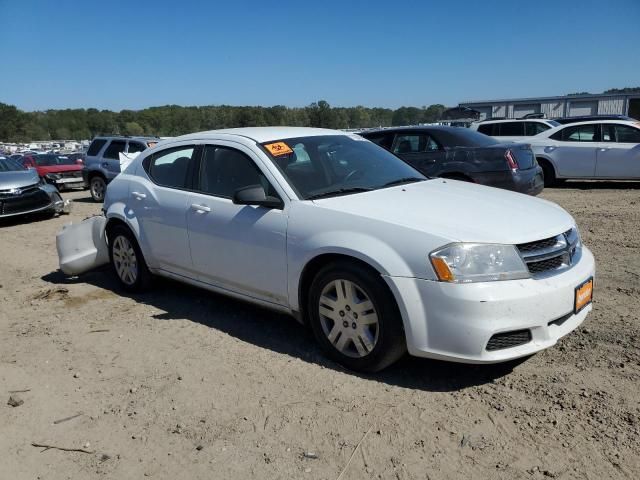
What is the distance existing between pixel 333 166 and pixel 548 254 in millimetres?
1782

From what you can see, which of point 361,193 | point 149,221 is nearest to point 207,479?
point 361,193

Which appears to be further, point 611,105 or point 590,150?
point 611,105

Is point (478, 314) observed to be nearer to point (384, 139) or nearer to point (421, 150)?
point (421, 150)

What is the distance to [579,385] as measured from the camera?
A: 3393 millimetres

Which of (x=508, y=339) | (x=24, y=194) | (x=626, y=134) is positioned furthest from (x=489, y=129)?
(x=508, y=339)

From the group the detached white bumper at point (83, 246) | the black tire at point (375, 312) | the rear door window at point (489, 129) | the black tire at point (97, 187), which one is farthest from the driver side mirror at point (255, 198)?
the rear door window at point (489, 129)

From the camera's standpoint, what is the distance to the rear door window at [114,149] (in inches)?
581

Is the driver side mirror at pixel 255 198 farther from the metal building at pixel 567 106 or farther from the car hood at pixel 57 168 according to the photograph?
the metal building at pixel 567 106

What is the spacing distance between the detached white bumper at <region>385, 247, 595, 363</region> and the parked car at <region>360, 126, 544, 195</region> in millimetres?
5381

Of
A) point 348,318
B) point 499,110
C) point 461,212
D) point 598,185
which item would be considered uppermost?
point 499,110

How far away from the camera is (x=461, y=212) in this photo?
3.64 m

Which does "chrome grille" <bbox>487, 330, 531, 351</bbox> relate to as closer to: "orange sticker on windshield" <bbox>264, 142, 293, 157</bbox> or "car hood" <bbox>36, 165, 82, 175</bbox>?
"orange sticker on windshield" <bbox>264, 142, 293, 157</bbox>

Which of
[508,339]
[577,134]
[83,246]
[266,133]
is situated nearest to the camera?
[508,339]

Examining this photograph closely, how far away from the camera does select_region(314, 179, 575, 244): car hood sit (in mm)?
3344
